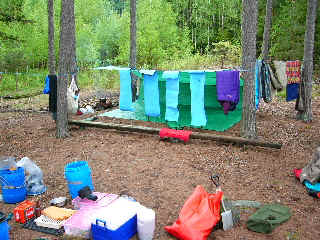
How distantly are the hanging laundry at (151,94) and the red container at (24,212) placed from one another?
4.88 metres

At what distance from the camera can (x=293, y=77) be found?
8.78 m

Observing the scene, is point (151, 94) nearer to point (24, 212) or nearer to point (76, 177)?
point (76, 177)

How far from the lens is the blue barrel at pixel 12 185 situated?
509cm

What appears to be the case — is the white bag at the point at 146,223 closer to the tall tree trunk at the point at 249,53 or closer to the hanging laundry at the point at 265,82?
the tall tree trunk at the point at 249,53

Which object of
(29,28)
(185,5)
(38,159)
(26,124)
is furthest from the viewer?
(185,5)

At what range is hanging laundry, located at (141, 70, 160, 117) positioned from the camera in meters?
8.70

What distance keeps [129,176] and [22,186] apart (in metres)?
1.90

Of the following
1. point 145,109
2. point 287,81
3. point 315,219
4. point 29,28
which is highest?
point 29,28

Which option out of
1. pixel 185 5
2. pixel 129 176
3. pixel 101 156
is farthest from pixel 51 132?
pixel 185 5

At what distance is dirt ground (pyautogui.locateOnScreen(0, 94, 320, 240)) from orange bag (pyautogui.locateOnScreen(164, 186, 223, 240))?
0.19 meters

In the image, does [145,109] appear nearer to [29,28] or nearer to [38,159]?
[38,159]

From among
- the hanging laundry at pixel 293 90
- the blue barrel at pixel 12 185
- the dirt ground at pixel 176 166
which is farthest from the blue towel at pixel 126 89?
the hanging laundry at pixel 293 90

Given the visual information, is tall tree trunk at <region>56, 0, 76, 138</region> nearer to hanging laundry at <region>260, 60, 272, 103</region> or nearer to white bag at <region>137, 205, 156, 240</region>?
hanging laundry at <region>260, 60, 272, 103</region>

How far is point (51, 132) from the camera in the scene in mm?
9203
